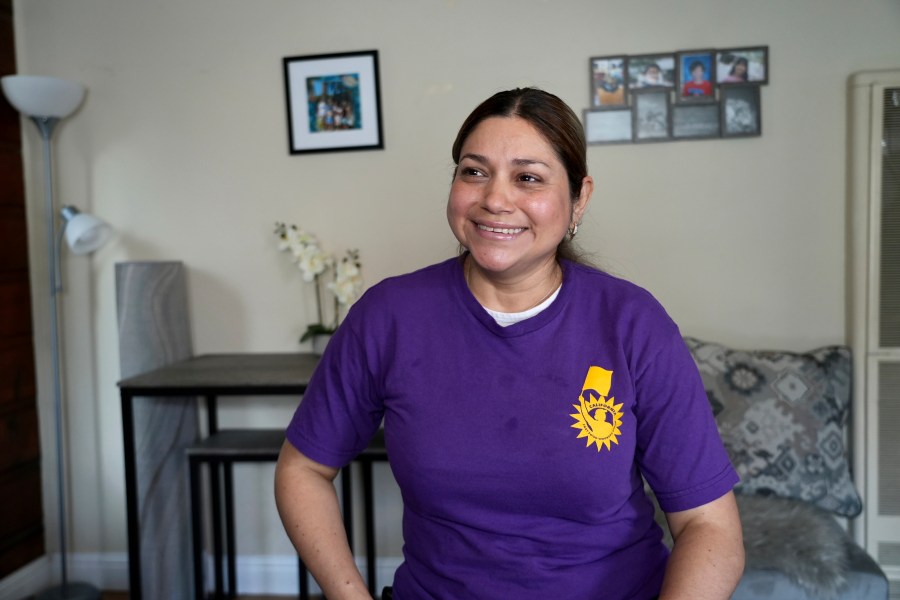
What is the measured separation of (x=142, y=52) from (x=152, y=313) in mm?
985

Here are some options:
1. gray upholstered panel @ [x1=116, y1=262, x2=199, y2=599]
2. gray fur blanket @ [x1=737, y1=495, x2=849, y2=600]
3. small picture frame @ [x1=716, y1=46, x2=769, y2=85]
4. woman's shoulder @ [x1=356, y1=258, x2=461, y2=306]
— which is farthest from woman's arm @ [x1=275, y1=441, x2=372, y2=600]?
small picture frame @ [x1=716, y1=46, x2=769, y2=85]

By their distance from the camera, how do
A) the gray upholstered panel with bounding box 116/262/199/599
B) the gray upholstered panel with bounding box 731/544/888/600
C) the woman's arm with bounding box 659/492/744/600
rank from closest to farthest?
the woman's arm with bounding box 659/492/744/600, the gray upholstered panel with bounding box 731/544/888/600, the gray upholstered panel with bounding box 116/262/199/599

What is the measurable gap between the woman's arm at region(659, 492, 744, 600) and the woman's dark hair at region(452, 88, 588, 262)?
1.86 ft

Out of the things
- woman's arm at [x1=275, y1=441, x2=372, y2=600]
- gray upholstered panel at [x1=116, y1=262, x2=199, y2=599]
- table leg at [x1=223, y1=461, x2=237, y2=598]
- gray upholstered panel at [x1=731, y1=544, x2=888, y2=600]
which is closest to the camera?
woman's arm at [x1=275, y1=441, x2=372, y2=600]

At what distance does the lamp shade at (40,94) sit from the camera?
2.35 meters

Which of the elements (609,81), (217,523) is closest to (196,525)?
(217,523)

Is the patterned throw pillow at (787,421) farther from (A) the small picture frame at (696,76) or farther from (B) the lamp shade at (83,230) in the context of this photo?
(B) the lamp shade at (83,230)

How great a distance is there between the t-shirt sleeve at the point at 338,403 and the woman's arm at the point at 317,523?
0.03 meters

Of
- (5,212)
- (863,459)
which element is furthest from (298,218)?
(863,459)

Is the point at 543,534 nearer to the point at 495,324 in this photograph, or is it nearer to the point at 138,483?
the point at 495,324

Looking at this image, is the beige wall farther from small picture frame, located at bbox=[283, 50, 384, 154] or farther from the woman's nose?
the woman's nose

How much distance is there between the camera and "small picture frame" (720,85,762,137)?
7.71 feet

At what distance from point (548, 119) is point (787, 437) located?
55.8 inches

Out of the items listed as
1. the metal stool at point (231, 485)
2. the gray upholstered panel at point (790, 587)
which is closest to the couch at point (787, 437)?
the gray upholstered panel at point (790, 587)
